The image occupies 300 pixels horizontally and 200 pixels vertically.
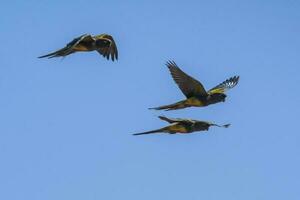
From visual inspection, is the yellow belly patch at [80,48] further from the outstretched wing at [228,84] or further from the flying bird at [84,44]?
the outstretched wing at [228,84]

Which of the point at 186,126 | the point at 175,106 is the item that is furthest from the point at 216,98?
the point at 186,126

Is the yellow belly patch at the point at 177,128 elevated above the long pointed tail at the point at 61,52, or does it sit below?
below

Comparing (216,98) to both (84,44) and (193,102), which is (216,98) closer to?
(193,102)

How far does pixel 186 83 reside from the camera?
2642 cm

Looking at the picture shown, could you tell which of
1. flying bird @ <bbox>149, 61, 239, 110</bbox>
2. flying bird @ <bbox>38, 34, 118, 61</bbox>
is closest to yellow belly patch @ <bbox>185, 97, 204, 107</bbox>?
flying bird @ <bbox>149, 61, 239, 110</bbox>

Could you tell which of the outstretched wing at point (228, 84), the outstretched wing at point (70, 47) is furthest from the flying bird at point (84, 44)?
the outstretched wing at point (228, 84)

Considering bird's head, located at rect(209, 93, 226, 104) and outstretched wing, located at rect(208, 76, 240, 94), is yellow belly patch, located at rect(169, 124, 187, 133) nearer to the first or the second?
bird's head, located at rect(209, 93, 226, 104)

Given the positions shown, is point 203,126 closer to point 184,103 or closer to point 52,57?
A: point 184,103

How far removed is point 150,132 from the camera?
940 inches

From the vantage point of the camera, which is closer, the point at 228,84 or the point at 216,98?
the point at 216,98

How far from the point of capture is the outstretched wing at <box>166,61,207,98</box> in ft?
85.5

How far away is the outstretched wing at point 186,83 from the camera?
85.5ft

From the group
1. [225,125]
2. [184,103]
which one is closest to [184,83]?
[184,103]

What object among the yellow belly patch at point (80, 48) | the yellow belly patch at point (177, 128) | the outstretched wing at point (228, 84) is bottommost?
the yellow belly patch at point (177, 128)
